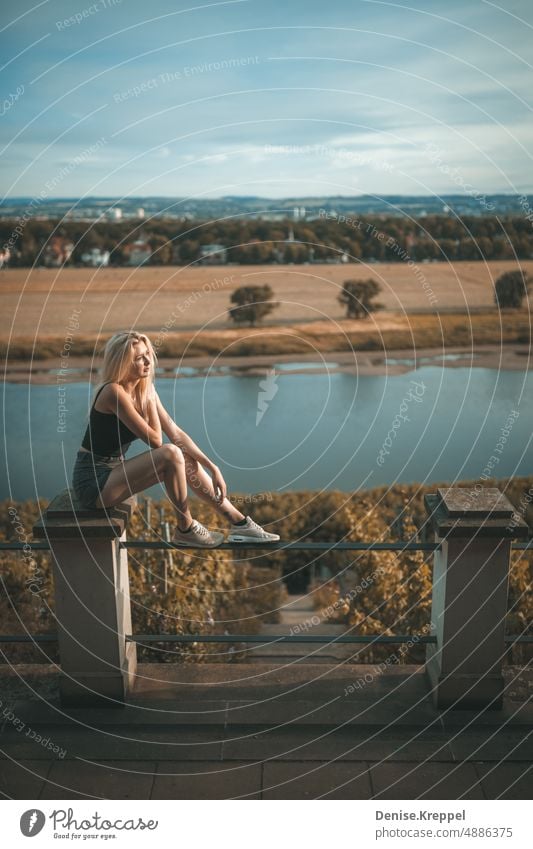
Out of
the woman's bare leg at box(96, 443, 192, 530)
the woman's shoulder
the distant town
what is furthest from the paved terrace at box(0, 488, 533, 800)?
the distant town

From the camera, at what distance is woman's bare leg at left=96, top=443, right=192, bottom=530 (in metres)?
4.83

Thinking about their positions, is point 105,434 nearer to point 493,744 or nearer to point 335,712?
point 335,712

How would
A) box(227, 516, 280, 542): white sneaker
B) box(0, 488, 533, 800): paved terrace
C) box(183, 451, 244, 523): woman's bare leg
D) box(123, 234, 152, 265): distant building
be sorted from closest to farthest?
box(0, 488, 533, 800): paved terrace, box(227, 516, 280, 542): white sneaker, box(183, 451, 244, 523): woman's bare leg, box(123, 234, 152, 265): distant building

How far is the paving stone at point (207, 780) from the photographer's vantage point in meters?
4.41

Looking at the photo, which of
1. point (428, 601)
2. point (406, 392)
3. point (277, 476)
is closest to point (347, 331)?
point (406, 392)

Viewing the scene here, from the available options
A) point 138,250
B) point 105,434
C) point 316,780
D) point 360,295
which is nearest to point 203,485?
point 105,434

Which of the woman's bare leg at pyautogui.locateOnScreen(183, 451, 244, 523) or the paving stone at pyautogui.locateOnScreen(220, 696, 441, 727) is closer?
the paving stone at pyautogui.locateOnScreen(220, 696, 441, 727)

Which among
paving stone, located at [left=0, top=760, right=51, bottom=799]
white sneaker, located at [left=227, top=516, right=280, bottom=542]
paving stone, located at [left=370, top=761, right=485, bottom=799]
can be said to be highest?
white sneaker, located at [left=227, top=516, right=280, bottom=542]

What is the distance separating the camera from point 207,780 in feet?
14.8

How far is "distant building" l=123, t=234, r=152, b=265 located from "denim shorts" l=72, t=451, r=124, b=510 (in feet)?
127

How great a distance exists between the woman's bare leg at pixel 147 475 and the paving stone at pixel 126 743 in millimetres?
1260

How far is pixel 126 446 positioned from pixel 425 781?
95.4 inches

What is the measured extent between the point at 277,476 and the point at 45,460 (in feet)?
33.8

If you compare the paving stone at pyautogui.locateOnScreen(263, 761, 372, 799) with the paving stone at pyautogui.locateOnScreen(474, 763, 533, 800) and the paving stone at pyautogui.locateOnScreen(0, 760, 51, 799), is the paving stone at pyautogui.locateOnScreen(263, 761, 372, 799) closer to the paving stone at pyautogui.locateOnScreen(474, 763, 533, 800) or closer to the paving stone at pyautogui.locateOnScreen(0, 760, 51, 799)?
the paving stone at pyautogui.locateOnScreen(474, 763, 533, 800)
